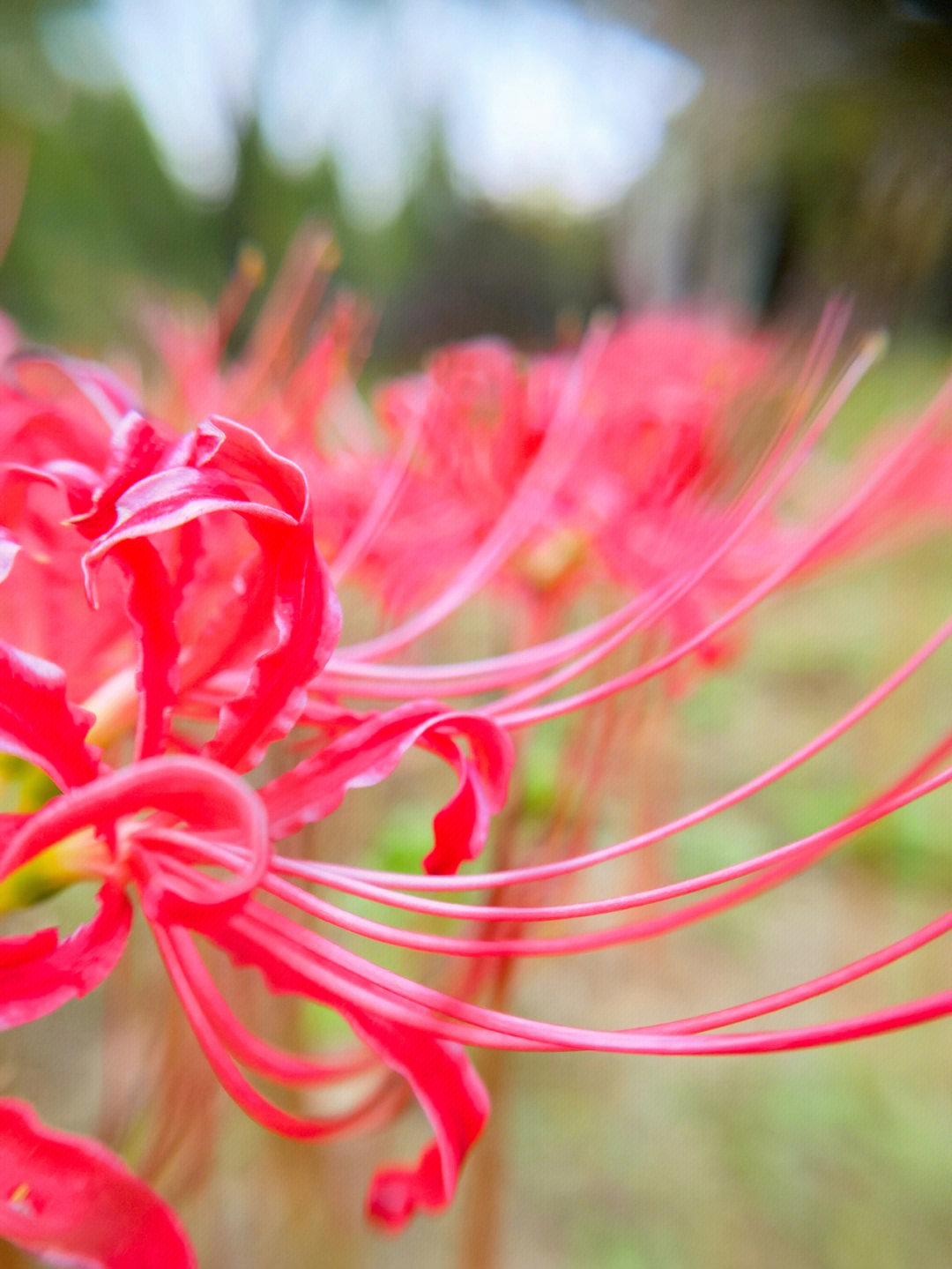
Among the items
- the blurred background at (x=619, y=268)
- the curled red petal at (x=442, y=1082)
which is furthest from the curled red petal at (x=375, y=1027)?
the blurred background at (x=619, y=268)

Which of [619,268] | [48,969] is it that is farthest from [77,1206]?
[619,268]

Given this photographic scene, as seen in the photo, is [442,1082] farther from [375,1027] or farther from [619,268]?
[619,268]

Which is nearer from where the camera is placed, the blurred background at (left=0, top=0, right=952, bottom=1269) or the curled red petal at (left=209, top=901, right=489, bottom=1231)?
the curled red petal at (left=209, top=901, right=489, bottom=1231)

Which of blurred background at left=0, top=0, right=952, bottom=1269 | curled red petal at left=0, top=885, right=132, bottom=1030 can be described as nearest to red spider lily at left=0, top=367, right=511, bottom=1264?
curled red petal at left=0, top=885, right=132, bottom=1030

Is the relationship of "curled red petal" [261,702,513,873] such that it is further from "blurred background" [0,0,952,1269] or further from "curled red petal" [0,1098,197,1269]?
"blurred background" [0,0,952,1269]

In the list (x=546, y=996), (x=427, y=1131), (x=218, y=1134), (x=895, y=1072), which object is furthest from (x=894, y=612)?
(x=218, y=1134)

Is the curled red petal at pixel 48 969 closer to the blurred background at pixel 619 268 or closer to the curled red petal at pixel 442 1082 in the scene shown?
the curled red petal at pixel 442 1082

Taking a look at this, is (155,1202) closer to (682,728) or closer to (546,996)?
(546,996)
